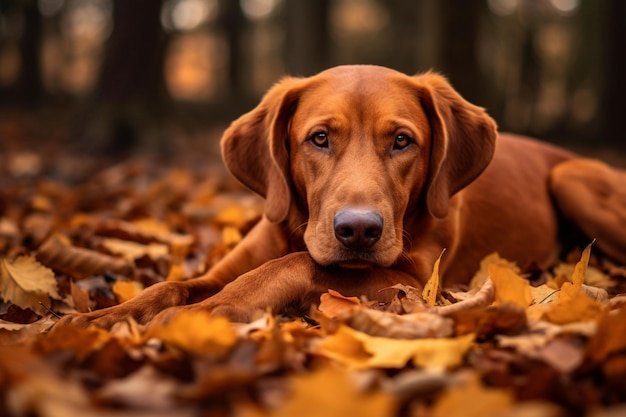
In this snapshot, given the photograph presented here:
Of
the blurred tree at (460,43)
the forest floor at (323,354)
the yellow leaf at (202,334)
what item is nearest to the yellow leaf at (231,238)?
the forest floor at (323,354)

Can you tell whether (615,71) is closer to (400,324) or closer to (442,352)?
(400,324)

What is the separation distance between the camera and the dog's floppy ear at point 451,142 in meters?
4.08

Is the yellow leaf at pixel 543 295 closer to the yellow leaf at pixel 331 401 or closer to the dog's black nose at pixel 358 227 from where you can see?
the dog's black nose at pixel 358 227

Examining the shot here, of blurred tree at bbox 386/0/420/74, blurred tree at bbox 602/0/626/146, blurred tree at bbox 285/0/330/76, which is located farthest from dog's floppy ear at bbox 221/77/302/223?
blurred tree at bbox 386/0/420/74

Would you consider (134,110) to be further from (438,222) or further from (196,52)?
(196,52)

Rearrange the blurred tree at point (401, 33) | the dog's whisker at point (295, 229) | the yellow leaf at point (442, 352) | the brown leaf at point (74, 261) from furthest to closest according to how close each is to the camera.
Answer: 1. the blurred tree at point (401, 33)
2. the brown leaf at point (74, 261)
3. the dog's whisker at point (295, 229)
4. the yellow leaf at point (442, 352)

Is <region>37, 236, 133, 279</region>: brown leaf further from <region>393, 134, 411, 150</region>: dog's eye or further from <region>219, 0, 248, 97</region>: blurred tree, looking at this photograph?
<region>219, 0, 248, 97</region>: blurred tree

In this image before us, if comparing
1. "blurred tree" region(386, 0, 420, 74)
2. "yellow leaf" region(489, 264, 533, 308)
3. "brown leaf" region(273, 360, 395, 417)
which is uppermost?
"brown leaf" region(273, 360, 395, 417)

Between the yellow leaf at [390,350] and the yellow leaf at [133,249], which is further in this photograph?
the yellow leaf at [133,249]

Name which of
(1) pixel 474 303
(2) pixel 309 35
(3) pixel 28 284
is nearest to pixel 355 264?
(1) pixel 474 303

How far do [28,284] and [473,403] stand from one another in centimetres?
261

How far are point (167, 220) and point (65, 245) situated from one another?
6.68 ft

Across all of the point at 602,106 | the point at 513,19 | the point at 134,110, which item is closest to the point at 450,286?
the point at 134,110

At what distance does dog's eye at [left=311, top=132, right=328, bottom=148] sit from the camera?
3.94 metres
